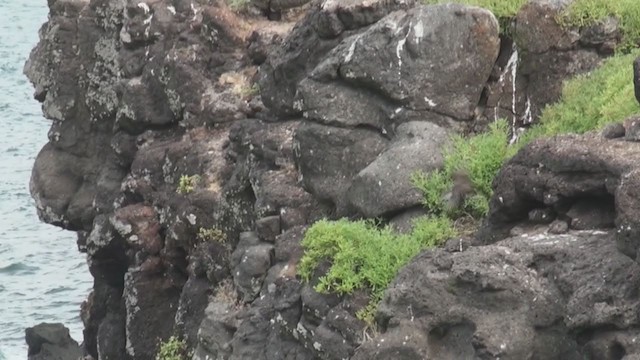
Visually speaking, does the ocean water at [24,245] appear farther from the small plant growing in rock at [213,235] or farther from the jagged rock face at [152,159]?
the small plant growing in rock at [213,235]

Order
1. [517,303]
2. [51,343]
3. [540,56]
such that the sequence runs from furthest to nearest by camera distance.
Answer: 1. [51,343]
2. [540,56]
3. [517,303]

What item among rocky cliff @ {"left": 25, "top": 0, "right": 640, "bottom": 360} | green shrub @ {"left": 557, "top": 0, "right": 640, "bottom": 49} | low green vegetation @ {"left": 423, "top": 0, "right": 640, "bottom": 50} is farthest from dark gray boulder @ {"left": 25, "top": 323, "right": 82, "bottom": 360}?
green shrub @ {"left": 557, "top": 0, "right": 640, "bottom": 49}

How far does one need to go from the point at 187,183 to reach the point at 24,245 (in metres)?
19.3

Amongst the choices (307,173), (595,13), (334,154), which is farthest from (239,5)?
(595,13)

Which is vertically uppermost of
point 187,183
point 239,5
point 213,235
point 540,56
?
point 540,56

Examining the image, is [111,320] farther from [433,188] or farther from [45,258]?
[45,258]

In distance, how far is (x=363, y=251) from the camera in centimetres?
1233

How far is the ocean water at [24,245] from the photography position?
98.3ft

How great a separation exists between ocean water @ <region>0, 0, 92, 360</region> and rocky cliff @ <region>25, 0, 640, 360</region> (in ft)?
28.1

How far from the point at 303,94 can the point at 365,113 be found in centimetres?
80

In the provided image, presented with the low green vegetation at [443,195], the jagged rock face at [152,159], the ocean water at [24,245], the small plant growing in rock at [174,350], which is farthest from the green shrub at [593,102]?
the ocean water at [24,245]

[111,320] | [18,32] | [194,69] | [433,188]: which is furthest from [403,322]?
[18,32]

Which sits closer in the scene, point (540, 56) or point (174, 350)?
point (540, 56)

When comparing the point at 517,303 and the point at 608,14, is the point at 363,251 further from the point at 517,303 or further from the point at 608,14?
the point at 608,14
